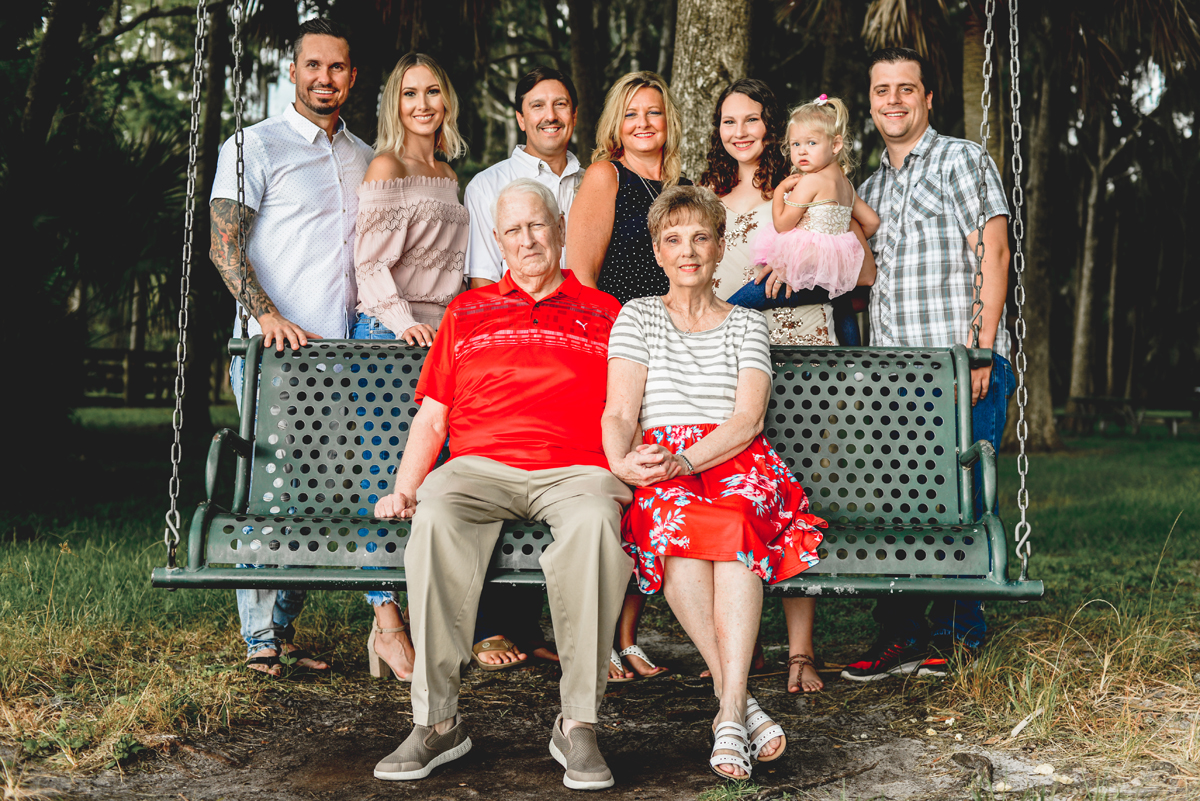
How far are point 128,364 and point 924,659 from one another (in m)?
20.2

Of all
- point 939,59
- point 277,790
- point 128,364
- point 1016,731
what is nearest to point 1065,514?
point 939,59

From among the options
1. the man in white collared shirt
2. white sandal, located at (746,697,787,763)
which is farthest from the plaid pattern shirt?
white sandal, located at (746,697,787,763)

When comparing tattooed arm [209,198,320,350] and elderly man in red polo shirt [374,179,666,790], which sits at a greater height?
tattooed arm [209,198,320,350]

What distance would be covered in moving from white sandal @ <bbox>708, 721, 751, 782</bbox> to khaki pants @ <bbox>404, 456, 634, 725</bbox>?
352mm

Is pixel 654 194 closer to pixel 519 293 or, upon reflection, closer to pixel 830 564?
pixel 519 293

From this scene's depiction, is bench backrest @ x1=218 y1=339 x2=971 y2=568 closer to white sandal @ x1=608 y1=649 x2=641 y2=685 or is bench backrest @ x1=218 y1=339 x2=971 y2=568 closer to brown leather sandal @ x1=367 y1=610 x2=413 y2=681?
brown leather sandal @ x1=367 y1=610 x2=413 y2=681

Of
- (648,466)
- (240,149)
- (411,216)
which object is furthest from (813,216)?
(240,149)

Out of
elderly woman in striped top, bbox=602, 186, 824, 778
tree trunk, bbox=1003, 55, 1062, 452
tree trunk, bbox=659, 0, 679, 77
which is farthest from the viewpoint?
tree trunk, bbox=659, 0, 679, 77

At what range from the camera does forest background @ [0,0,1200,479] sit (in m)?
6.69

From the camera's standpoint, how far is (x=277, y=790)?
2885mm

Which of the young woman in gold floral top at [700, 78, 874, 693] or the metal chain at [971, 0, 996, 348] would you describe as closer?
the metal chain at [971, 0, 996, 348]

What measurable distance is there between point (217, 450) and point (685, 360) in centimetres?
150

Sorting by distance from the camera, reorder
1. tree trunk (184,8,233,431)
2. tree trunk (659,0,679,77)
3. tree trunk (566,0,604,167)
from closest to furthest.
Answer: tree trunk (184,8,233,431) → tree trunk (566,0,604,167) → tree trunk (659,0,679,77)

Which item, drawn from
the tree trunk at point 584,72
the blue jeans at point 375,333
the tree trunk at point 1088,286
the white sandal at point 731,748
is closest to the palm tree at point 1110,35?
the tree trunk at point 584,72
